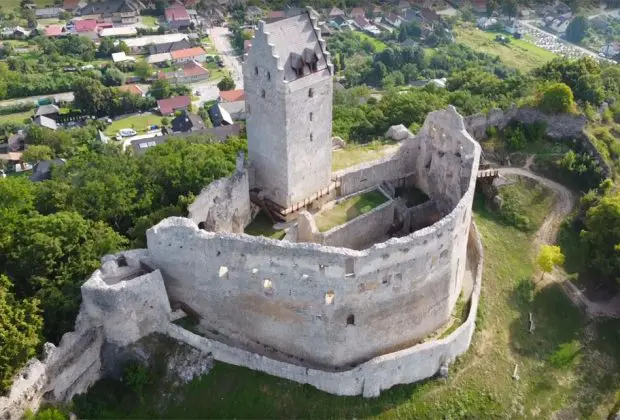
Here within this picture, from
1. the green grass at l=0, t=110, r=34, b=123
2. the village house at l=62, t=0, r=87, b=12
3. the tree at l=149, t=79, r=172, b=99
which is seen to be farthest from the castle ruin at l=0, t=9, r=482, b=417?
the village house at l=62, t=0, r=87, b=12

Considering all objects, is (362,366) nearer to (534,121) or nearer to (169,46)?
(534,121)

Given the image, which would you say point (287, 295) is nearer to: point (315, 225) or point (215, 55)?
point (315, 225)

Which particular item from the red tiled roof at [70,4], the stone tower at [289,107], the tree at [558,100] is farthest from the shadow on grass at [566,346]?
the red tiled roof at [70,4]

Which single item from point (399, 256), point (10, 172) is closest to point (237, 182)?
point (399, 256)

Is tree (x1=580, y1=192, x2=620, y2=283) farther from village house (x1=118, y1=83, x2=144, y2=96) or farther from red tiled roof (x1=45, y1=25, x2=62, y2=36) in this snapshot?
red tiled roof (x1=45, y1=25, x2=62, y2=36)

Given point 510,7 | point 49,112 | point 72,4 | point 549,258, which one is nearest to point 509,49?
point 510,7

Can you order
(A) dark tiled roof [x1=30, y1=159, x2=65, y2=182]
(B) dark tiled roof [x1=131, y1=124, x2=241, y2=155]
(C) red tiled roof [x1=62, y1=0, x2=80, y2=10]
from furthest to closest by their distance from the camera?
(C) red tiled roof [x1=62, y1=0, x2=80, y2=10] → (B) dark tiled roof [x1=131, y1=124, x2=241, y2=155] → (A) dark tiled roof [x1=30, y1=159, x2=65, y2=182]
